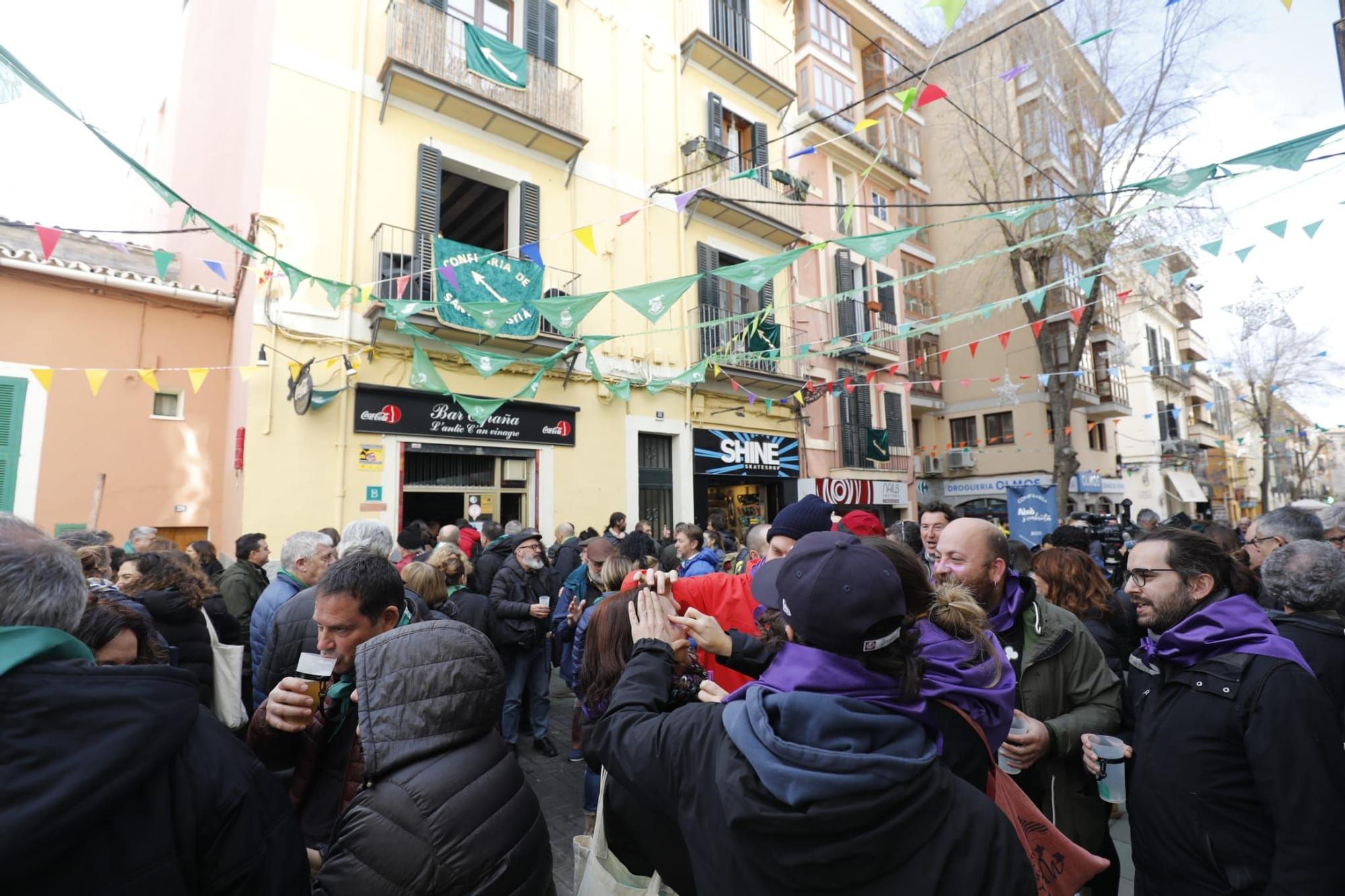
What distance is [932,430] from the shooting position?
23.5 meters

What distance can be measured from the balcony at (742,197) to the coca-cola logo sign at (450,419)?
219 inches

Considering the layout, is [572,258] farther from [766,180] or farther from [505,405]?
[766,180]

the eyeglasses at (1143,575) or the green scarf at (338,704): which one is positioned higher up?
the eyeglasses at (1143,575)

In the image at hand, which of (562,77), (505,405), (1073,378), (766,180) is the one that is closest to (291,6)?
(562,77)

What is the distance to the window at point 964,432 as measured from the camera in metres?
22.8

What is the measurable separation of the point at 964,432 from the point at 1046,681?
22.7 metres

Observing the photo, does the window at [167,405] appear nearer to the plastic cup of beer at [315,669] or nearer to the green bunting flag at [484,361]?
the green bunting flag at [484,361]

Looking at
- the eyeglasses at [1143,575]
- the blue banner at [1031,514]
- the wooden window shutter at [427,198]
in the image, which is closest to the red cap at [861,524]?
the eyeglasses at [1143,575]

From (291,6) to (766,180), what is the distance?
9.69 metres

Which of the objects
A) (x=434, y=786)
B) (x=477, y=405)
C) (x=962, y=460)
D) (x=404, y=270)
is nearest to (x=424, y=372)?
(x=477, y=405)

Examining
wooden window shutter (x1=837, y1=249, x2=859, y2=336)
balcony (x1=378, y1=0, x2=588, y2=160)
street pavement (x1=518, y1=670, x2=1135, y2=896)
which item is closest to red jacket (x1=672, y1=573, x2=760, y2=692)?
street pavement (x1=518, y1=670, x2=1135, y2=896)

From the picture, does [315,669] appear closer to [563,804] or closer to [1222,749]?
[1222,749]

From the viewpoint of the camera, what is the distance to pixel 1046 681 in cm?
253

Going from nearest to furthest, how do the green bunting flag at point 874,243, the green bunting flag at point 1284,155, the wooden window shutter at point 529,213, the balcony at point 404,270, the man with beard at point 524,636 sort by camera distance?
the green bunting flag at point 1284,155 < the man with beard at point 524,636 < the green bunting flag at point 874,243 < the balcony at point 404,270 < the wooden window shutter at point 529,213
